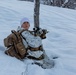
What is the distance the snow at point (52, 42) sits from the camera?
471 centimetres

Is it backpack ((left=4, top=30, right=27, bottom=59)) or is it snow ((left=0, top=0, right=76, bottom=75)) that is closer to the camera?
snow ((left=0, top=0, right=76, bottom=75))

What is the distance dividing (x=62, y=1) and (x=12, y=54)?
1698cm

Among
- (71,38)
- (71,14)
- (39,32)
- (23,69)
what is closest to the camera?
(23,69)

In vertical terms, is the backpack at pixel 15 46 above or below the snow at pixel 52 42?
above

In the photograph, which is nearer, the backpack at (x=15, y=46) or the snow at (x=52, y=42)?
the snow at (x=52, y=42)

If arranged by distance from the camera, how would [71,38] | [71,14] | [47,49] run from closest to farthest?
[47,49]
[71,38]
[71,14]

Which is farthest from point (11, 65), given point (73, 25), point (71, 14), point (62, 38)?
point (71, 14)

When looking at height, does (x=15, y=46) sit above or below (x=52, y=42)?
above

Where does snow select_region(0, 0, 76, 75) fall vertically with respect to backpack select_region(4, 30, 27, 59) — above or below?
below

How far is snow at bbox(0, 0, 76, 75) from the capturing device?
4.71 metres

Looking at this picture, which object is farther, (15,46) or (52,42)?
(52,42)

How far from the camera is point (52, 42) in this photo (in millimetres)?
7004

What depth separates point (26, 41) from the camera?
5.29m

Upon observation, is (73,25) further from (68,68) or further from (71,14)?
(68,68)
